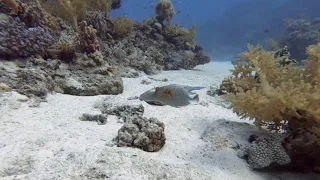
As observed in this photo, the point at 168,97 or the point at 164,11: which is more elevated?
the point at 164,11

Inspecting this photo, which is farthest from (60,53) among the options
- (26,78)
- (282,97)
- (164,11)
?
(164,11)

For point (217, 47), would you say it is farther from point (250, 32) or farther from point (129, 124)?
point (129, 124)

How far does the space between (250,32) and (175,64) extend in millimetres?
32314

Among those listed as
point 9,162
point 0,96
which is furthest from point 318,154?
point 0,96

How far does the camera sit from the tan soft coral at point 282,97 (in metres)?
2.82

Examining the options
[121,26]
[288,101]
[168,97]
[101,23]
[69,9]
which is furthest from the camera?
[121,26]

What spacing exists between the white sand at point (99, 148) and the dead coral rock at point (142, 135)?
0.10 metres

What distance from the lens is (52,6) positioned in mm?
7242

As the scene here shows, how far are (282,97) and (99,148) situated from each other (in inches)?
89.8

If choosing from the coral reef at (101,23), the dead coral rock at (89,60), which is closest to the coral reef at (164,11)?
the coral reef at (101,23)

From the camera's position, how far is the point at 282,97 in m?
2.84

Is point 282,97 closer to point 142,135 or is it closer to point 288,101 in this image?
point 288,101

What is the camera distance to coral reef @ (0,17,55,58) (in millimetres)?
4168

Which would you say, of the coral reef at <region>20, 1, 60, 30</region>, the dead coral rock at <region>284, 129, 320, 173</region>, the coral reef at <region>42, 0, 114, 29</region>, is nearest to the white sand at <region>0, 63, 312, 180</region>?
the dead coral rock at <region>284, 129, 320, 173</region>
